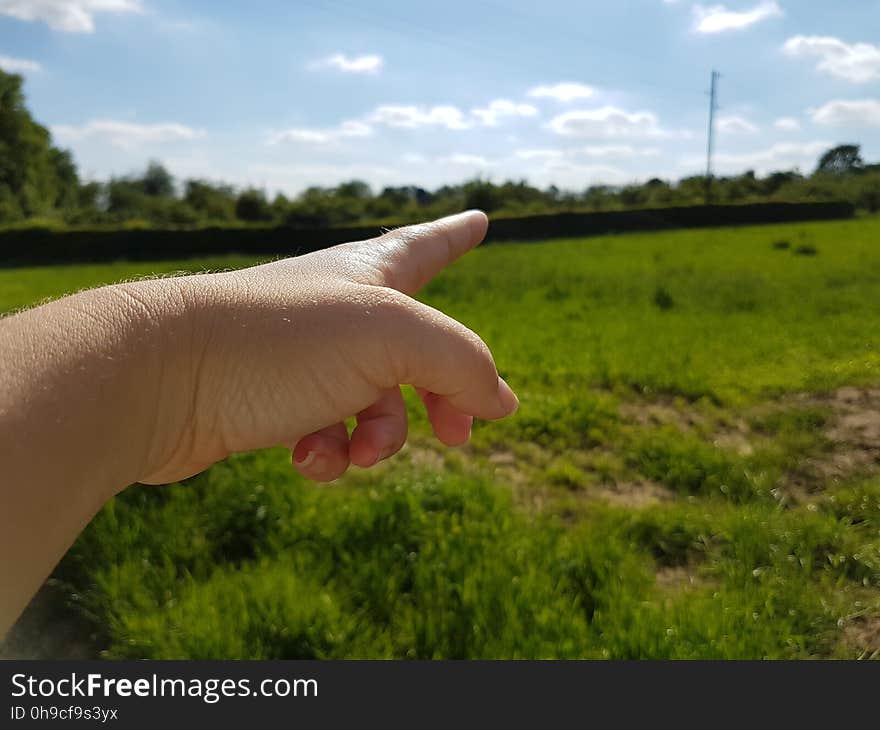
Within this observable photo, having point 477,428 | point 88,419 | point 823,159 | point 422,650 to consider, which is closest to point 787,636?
point 422,650

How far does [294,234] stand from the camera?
14750mm

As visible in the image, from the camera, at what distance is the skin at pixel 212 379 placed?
1.06 m

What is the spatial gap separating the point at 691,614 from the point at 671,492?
90 cm

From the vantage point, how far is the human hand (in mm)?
1304

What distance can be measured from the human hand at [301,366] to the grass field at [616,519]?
1127 millimetres

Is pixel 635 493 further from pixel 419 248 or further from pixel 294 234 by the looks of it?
pixel 294 234

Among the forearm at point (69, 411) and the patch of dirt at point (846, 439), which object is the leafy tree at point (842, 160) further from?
the forearm at point (69, 411)

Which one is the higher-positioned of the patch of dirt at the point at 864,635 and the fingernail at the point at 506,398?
the fingernail at the point at 506,398

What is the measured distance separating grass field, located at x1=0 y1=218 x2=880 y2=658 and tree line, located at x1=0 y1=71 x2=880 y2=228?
25 cm

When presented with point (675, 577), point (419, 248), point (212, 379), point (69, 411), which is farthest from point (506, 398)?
point (675, 577)

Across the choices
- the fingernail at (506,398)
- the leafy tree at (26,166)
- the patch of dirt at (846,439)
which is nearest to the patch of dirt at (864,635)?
the patch of dirt at (846,439)

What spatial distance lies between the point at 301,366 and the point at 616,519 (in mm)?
1937

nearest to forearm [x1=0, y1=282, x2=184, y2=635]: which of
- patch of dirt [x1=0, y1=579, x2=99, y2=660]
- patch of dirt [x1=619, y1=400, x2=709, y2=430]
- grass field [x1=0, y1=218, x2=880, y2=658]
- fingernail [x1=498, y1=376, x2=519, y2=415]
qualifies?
fingernail [x1=498, y1=376, x2=519, y2=415]

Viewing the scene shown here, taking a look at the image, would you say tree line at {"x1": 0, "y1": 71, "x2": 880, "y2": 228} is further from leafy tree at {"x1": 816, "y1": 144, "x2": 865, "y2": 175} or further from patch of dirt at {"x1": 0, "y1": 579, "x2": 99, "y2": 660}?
patch of dirt at {"x1": 0, "y1": 579, "x2": 99, "y2": 660}
